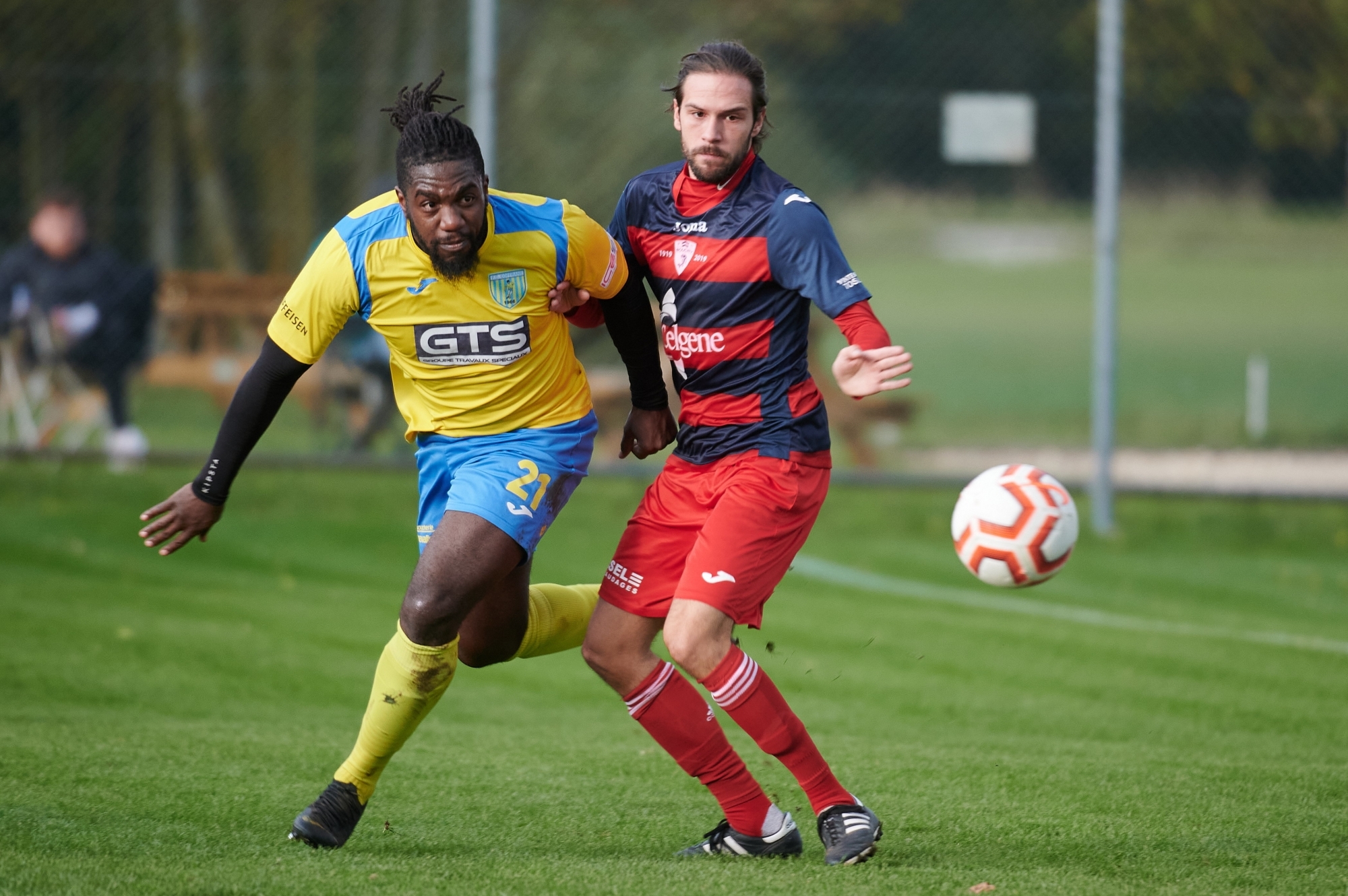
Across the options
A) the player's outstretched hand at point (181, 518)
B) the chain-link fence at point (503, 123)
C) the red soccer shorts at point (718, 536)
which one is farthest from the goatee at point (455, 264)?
the chain-link fence at point (503, 123)

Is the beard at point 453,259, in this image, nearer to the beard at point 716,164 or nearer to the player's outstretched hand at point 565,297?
the player's outstretched hand at point 565,297

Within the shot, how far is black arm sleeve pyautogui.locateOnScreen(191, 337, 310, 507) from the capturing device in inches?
170

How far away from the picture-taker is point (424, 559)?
4246 mm

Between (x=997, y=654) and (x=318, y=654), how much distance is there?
11.1 feet

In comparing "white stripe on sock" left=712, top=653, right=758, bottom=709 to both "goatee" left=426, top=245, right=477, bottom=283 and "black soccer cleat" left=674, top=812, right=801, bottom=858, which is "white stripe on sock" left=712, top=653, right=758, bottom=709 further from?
"goatee" left=426, top=245, right=477, bottom=283

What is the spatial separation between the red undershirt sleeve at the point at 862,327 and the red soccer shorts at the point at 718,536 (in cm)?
46

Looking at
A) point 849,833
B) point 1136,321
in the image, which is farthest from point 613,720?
point 1136,321

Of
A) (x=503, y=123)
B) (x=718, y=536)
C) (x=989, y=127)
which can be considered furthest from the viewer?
(x=503, y=123)

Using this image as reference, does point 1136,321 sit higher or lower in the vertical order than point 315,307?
lower

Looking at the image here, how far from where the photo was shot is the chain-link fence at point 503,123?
37.9 feet

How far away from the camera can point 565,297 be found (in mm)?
4559

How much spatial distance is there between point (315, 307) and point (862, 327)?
4.96ft

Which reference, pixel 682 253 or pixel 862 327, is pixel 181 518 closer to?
pixel 682 253

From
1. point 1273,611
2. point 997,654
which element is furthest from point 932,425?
point 997,654
